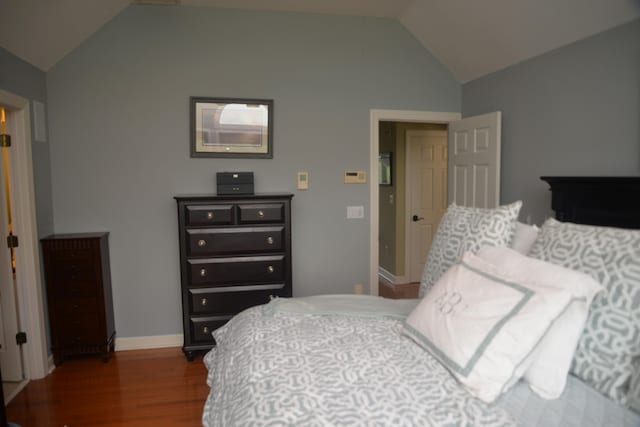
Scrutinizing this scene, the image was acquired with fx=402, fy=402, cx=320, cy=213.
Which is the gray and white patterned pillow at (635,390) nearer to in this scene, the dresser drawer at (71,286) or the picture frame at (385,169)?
the dresser drawer at (71,286)

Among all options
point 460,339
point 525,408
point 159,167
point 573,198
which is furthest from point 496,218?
point 159,167

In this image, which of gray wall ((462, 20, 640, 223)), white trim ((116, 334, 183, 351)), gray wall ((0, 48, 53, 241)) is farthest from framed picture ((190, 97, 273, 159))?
gray wall ((462, 20, 640, 223))

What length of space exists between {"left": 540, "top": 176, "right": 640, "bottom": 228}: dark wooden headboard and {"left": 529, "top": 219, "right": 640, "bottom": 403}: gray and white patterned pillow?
3.91ft

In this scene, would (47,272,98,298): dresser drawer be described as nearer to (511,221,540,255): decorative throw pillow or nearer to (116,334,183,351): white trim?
(116,334,183,351): white trim

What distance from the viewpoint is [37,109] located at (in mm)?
3135

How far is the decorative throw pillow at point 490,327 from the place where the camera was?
1196mm

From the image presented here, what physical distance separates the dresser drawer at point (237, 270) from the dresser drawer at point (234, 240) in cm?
7

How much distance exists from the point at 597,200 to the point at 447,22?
6.39 ft

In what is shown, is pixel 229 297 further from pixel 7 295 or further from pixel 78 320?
pixel 7 295

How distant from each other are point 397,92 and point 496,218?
7.94 feet

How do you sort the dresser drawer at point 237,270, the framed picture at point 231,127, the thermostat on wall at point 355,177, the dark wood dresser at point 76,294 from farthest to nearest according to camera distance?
1. the thermostat on wall at point 355,177
2. the framed picture at point 231,127
3. the dresser drawer at point 237,270
4. the dark wood dresser at point 76,294

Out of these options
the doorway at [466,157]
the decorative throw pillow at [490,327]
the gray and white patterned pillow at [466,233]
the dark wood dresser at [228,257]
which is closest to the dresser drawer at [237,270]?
the dark wood dresser at [228,257]

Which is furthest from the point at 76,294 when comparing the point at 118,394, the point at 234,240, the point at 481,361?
the point at 481,361

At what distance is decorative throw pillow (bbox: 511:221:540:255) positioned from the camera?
1754 mm
